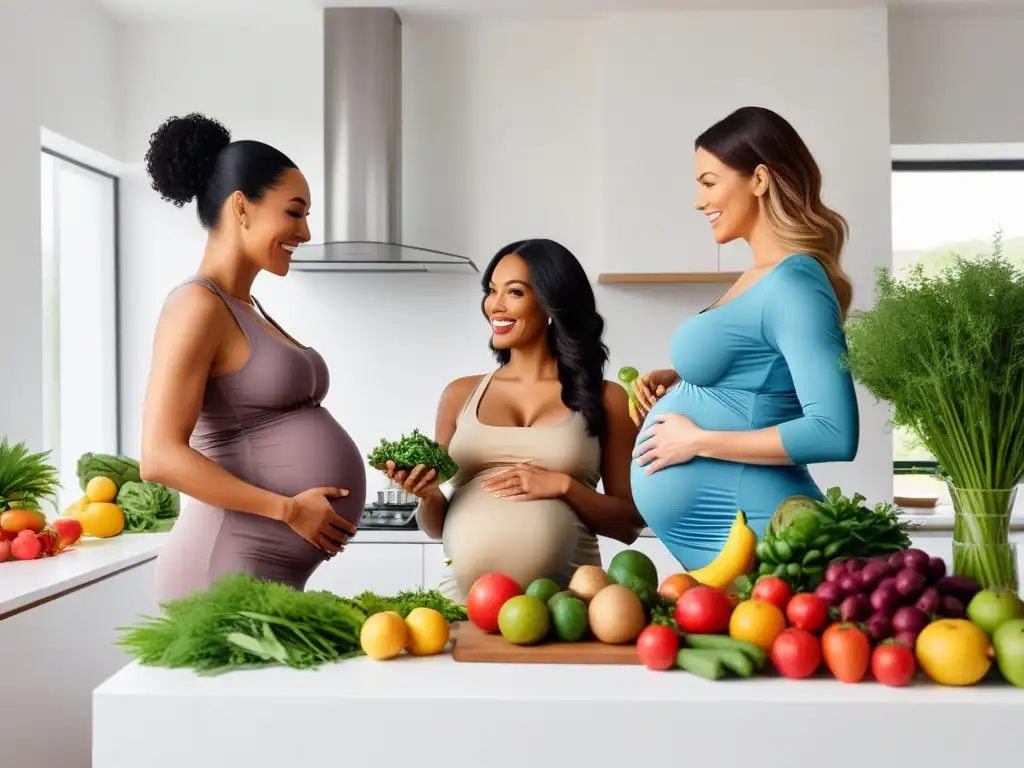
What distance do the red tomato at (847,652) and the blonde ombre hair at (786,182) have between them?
66 centimetres

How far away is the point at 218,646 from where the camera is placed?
1.31 m

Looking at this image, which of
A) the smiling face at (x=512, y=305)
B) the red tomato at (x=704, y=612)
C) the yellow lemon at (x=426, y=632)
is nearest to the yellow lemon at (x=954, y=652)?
the red tomato at (x=704, y=612)

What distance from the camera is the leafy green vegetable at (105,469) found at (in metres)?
3.23

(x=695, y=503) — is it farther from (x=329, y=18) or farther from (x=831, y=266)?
(x=329, y=18)

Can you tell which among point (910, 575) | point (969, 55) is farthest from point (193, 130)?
point (969, 55)

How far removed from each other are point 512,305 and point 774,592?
89 centimetres

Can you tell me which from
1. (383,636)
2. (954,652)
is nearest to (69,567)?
(383,636)

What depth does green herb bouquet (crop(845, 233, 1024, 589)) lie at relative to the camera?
51.4 inches

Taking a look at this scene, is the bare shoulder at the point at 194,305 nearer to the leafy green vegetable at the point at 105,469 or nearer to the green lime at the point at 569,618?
the green lime at the point at 569,618

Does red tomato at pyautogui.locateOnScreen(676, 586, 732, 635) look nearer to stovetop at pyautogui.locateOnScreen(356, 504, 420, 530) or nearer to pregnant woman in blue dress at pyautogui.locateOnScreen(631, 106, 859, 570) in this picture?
pregnant woman in blue dress at pyautogui.locateOnScreen(631, 106, 859, 570)

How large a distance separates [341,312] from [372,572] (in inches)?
45.9

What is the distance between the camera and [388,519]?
3.52 metres

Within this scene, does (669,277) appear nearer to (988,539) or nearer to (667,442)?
(667,442)

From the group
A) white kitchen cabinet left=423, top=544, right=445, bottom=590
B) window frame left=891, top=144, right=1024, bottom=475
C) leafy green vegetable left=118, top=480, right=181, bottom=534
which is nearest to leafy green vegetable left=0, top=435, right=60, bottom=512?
leafy green vegetable left=118, top=480, right=181, bottom=534
